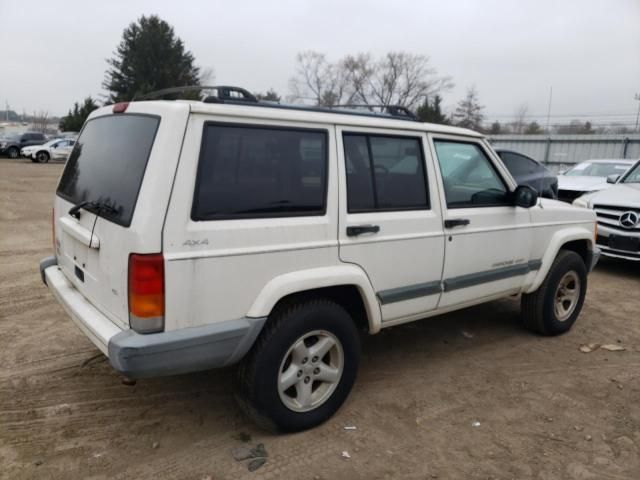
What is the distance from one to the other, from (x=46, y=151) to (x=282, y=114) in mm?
31255

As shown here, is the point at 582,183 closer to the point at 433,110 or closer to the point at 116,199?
the point at 116,199

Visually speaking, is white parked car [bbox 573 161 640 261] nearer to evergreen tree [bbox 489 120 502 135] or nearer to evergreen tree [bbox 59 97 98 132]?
evergreen tree [bbox 489 120 502 135]

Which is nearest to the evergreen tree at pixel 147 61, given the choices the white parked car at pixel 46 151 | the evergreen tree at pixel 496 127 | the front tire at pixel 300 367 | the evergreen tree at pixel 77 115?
the evergreen tree at pixel 77 115

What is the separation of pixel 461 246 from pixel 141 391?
2516 millimetres

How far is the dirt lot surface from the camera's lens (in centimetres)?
282

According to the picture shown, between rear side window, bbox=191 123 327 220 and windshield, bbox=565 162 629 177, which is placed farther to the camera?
windshield, bbox=565 162 629 177

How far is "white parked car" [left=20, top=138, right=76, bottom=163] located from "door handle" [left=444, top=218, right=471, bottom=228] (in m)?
29.3

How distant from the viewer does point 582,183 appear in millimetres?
10945

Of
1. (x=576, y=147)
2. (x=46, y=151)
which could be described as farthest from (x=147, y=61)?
(x=576, y=147)

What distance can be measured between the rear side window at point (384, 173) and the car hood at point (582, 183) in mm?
8305

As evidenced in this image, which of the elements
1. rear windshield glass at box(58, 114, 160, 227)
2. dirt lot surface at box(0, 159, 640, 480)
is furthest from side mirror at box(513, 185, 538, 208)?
rear windshield glass at box(58, 114, 160, 227)

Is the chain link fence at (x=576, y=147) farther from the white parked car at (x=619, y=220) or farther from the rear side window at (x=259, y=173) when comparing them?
the rear side window at (x=259, y=173)

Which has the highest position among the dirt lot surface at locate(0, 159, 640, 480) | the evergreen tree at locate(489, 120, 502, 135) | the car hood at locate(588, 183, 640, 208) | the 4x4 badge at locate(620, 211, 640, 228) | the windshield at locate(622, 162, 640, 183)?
the evergreen tree at locate(489, 120, 502, 135)

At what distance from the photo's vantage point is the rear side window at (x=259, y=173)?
8.52 ft
